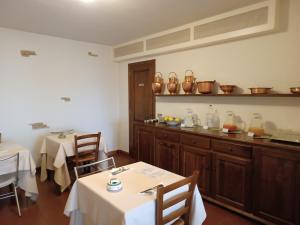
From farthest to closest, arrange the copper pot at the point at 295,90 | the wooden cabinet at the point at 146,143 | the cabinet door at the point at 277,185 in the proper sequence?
the wooden cabinet at the point at 146,143 < the copper pot at the point at 295,90 < the cabinet door at the point at 277,185

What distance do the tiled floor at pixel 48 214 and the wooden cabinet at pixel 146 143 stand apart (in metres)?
1.22

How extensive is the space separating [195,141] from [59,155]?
1.97 metres

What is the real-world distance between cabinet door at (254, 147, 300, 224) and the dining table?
2.32m

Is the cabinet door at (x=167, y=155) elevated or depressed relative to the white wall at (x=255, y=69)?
depressed

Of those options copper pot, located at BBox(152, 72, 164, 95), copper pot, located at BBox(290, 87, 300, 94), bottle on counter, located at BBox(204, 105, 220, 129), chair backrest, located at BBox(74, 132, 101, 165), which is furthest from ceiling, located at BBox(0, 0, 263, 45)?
chair backrest, located at BBox(74, 132, 101, 165)

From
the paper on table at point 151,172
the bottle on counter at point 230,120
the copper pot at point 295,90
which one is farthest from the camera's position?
the bottle on counter at point 230,120

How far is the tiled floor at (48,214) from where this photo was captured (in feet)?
8.03

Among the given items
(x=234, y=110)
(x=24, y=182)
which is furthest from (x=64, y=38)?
(x=234, y=110)

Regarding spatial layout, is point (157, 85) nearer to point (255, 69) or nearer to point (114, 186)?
point (255, 69)

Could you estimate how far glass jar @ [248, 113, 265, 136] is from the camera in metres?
2.59

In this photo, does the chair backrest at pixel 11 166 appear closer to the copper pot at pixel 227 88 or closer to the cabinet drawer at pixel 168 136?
the cabinet drawer at pixel 168 136

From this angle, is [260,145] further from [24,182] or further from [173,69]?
[24,182]

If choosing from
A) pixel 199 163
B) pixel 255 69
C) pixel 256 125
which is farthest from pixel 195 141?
pixel 255 69

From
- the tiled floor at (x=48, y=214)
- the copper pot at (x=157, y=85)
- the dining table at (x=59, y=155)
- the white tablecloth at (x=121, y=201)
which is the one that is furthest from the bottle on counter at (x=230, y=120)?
the dining table at (x=59, y=155)
